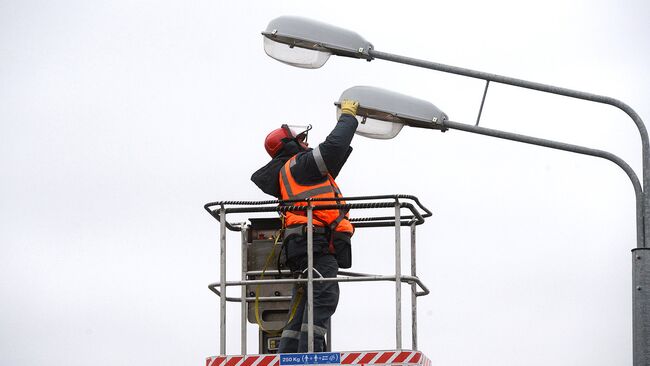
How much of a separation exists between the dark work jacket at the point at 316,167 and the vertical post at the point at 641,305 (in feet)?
10.1

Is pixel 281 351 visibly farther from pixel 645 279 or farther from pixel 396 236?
pixel 645 279

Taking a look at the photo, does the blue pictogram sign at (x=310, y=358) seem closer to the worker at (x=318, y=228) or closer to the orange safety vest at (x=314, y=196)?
the worker at (x=318, y=228)

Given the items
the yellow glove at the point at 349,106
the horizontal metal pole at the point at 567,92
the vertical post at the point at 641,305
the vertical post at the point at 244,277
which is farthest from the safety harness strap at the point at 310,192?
the vertical post at the point at 641,305

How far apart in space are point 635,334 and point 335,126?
3.63 meters

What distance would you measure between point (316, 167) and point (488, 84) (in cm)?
200

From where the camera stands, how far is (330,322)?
640 inches

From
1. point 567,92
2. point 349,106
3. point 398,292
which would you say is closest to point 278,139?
point 349,106

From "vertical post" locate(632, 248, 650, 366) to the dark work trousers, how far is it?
296 centimetres

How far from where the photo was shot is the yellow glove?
16.0 m

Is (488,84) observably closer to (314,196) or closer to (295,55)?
(314,196)

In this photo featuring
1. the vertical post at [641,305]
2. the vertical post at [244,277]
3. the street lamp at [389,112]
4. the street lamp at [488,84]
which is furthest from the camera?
the street lamp at [389,112]

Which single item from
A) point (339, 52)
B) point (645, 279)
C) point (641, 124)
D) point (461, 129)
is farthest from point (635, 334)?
point (339, 52)

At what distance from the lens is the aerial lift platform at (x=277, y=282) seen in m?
14.7

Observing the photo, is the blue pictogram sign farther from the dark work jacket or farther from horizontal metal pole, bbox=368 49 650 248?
horizontal metal pole, bbox=368 49 650 248
